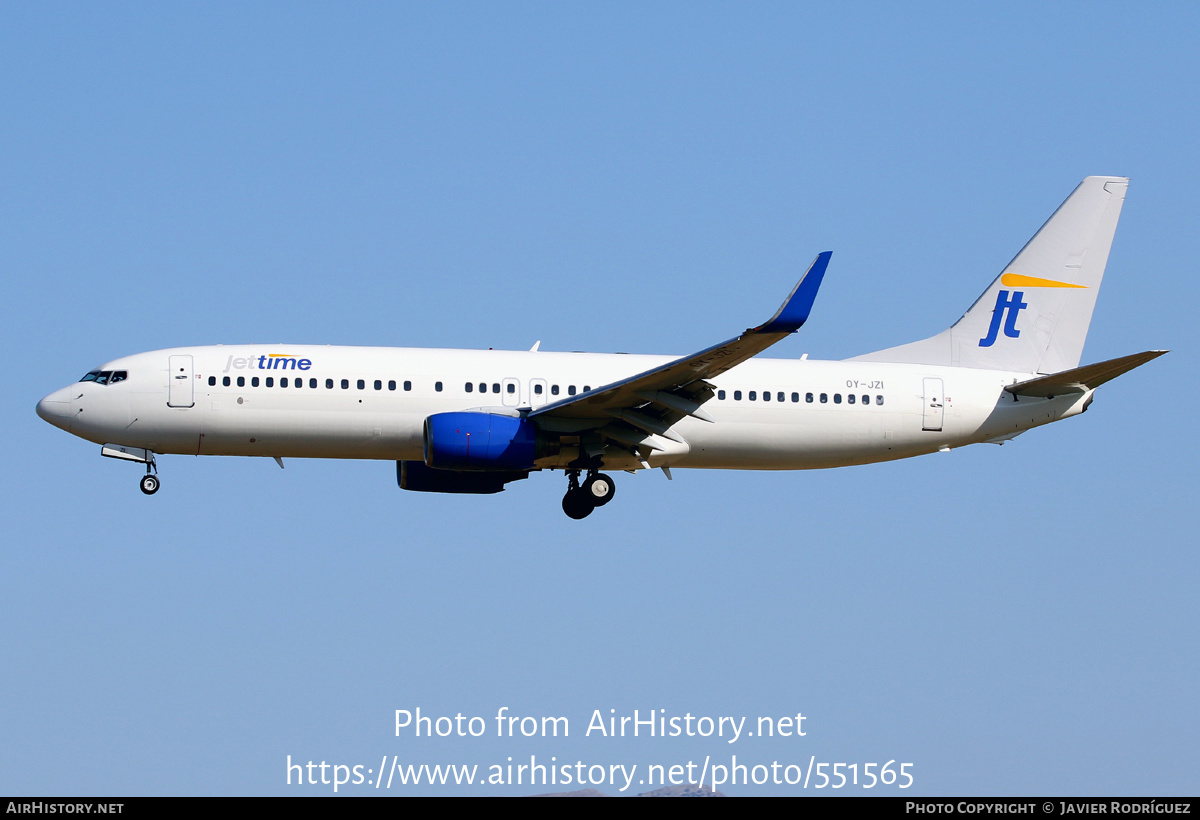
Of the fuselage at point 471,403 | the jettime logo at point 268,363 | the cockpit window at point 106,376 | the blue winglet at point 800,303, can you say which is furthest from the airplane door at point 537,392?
the cockpit window at point 106,376

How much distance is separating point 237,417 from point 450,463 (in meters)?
5.39

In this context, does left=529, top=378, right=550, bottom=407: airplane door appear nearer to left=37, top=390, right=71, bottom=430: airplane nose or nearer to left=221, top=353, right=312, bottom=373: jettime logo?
left=221, top=353, right=312, bottom=373: jettime logo

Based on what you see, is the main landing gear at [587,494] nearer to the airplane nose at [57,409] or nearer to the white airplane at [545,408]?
the white airplane at [545,408]

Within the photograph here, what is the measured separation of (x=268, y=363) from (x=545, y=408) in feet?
22.7

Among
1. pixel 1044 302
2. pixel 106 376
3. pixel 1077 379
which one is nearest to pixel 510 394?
pixel 106 376

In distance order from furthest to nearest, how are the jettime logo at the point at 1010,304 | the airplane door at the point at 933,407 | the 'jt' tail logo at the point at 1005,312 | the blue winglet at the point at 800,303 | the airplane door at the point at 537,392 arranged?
the jettime logo at the point at 1010,304, the 'jt' tail logo at the point at 1005,312, the airplane door at the point at 933,407, the airplane door at the point at 537,392, the blue winglet at the point at 800,303

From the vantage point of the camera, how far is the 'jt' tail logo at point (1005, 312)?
4294 cm

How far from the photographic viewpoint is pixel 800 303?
106 feet

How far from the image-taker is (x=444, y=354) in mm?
39000

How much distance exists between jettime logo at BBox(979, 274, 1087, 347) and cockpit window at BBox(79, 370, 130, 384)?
22.7m

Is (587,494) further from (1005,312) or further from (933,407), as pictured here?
(1005,312)

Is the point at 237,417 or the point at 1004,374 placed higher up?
the point at 1004,374
